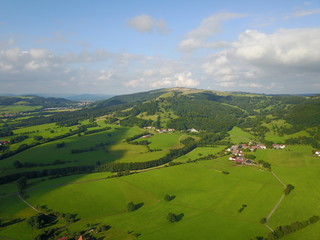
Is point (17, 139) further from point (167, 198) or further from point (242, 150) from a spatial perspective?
point (242, 150)

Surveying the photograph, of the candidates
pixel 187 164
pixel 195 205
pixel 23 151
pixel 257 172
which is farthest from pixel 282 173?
pixel 23 151

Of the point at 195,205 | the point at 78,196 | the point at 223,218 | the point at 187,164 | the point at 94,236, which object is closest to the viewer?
the point at 94,236

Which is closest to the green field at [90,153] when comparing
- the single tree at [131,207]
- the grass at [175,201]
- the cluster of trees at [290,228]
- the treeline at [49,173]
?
the treeline at [49,173]

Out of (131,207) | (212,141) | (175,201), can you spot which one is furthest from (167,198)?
(212,141)

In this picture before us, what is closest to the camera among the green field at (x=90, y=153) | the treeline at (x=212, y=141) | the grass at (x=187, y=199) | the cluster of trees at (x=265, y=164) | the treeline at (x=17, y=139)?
the grass at (x=187, y=199)

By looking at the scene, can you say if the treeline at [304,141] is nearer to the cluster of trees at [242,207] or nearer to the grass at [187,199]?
the grass at [187,199]

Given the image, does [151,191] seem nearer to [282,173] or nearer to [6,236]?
[6,236]
